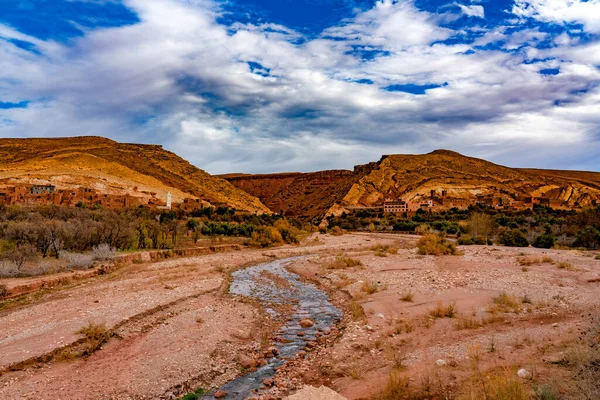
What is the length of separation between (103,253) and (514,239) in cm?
3126

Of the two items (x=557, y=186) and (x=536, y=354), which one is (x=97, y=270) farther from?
(x=557, y=186)

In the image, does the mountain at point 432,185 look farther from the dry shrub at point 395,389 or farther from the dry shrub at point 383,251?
the dry shrub at point 395,389

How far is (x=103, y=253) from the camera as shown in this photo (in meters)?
23.1

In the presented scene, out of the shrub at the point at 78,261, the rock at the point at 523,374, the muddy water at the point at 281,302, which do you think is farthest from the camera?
the shrub at the point at 78,261

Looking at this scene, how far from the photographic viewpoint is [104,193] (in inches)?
2210

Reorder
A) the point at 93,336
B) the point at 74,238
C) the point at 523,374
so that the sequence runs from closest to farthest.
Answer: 1. the point at 523,374
2. the point at 93,336
3. the point at 74,238

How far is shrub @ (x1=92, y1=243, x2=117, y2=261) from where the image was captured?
74.1 feet

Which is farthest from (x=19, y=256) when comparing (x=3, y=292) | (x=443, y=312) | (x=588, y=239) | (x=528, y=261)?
(x=588, y=239)

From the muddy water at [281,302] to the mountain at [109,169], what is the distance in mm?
43383

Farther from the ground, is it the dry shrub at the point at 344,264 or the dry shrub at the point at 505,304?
the dry shrub at the point at 505,304

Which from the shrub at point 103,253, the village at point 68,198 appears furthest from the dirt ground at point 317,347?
the village at point 68,198

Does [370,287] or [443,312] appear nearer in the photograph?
[443,312]

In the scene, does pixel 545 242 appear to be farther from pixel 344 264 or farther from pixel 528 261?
pixel 344 264

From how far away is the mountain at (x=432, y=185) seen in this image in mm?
84750
